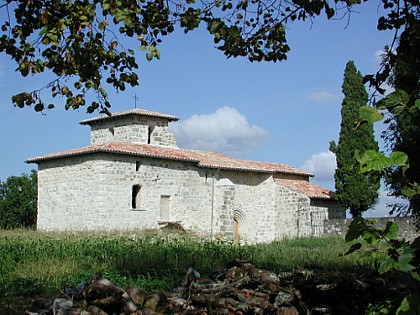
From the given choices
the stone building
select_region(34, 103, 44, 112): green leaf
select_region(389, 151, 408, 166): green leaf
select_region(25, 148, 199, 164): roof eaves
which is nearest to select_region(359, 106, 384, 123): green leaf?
select_region(389, 151, 408, 166): green leaf

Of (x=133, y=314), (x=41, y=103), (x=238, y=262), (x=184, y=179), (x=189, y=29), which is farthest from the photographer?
(x=184, y=179)

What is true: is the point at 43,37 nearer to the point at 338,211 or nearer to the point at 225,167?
the point at 225,167

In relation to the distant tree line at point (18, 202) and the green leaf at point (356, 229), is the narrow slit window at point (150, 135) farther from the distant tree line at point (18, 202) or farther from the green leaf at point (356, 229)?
the green leaf at point (356, 229)

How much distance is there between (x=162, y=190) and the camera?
93.5 ft

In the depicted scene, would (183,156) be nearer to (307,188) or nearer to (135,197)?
(135,197)

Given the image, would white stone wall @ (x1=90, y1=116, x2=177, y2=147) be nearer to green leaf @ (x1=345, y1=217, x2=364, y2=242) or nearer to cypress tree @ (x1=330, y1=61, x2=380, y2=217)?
cypress tree @ (x1=330, y1=61, x2=380, y2=217)

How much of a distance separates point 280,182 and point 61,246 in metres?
22.9

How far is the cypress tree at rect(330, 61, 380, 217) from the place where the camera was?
98.0 feet

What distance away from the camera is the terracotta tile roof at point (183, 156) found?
2683cm

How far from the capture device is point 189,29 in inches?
272

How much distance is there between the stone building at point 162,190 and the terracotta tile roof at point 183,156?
0.21ft

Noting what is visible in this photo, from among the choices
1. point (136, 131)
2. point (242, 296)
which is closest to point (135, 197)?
point (136, 131)

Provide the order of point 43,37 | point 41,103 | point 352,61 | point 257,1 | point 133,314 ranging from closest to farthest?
point 133,314
point 43,37
point 41,103
point 257,1
point 352,61

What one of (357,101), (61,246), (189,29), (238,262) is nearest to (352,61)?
(357,101)
